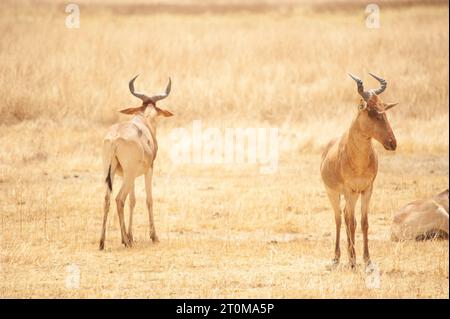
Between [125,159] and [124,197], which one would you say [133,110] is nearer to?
[125,159]

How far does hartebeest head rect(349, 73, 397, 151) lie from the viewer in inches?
412

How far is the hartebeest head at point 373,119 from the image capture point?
10477 mm

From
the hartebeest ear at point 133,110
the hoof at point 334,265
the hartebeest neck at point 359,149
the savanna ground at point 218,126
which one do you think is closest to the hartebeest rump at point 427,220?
the savanna ground at point 218,126

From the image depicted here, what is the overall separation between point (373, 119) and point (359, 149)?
1.28 ft

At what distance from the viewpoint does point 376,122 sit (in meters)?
10.6

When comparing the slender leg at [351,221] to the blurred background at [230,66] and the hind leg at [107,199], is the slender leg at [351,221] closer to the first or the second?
the hind leg at [107,199]

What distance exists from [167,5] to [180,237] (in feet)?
82.0

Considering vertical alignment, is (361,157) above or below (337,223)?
above

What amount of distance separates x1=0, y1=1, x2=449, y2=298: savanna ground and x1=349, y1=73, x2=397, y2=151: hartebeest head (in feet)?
5.10

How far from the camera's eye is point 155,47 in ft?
90.6

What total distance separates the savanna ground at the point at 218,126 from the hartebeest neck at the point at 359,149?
49.3 inches

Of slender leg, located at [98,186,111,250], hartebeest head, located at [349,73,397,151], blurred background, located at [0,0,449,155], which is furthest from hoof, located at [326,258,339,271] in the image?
blurred background, located at [0,0,449,155]

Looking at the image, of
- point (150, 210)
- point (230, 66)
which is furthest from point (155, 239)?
point (230, 66)
